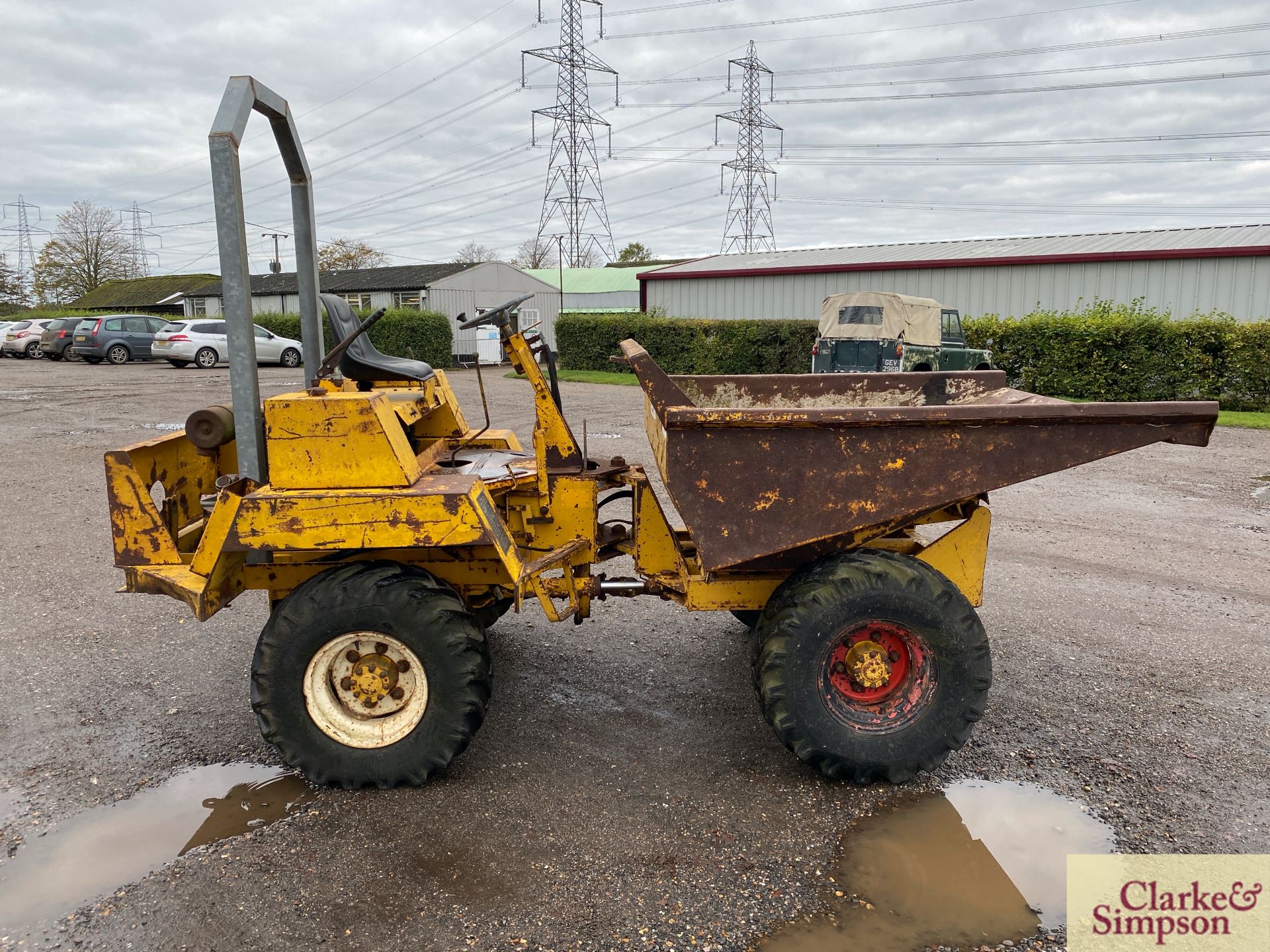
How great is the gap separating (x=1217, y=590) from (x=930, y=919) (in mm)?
4247

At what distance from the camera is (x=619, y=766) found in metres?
3.57

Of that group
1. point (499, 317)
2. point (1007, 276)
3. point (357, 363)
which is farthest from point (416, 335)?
point (499, 317)

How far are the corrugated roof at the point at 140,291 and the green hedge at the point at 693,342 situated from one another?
107ft

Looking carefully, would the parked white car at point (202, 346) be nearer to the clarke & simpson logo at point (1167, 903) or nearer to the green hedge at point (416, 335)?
the green hedge at point (416, 335)

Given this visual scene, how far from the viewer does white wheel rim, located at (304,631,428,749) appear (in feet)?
11.0

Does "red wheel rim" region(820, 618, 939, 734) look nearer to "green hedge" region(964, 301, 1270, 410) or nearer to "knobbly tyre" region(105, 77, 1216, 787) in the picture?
"knobbly tyre" region(105, 77, 1216, 787)

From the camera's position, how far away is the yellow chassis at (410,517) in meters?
3.20

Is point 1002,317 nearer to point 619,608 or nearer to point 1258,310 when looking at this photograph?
point 1258,310

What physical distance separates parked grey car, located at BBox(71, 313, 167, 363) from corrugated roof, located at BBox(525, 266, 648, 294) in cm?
1993

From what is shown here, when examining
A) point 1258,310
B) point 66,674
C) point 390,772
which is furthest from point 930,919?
point 1258,310

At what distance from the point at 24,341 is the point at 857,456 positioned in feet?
108

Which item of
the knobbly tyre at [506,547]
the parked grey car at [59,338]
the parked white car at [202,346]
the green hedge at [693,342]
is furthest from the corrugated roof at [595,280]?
the knobbly tyre at [506,547]

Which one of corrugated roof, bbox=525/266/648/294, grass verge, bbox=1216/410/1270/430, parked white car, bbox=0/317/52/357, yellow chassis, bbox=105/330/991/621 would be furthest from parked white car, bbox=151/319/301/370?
yellow chassis, bbox=105/330/991/621

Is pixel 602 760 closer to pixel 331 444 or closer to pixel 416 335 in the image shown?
pixel 331 444
